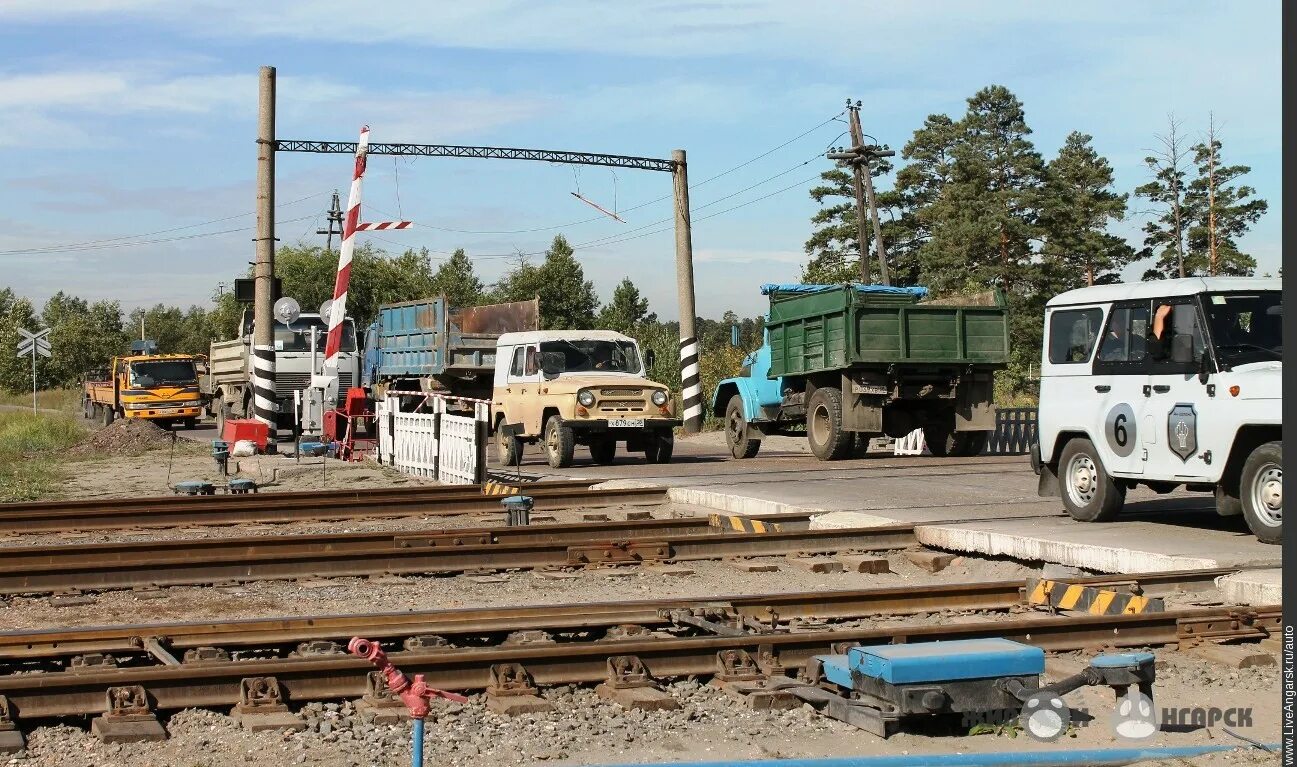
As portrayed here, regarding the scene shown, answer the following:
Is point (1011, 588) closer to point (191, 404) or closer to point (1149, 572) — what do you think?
point (1149, 572)

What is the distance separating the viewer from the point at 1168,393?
1121 centimetres

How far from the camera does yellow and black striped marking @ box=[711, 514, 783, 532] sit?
1331 cm

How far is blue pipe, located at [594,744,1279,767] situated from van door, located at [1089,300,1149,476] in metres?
6.22

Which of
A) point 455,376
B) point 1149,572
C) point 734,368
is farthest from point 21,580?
point 734,368

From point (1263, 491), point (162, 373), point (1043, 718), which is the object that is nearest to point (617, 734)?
point (1043, 718)

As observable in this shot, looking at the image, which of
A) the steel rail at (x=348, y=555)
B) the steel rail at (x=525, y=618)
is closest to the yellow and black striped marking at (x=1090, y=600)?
the steel rail at (x=525, y=618)

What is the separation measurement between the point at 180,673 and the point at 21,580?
14.8ft

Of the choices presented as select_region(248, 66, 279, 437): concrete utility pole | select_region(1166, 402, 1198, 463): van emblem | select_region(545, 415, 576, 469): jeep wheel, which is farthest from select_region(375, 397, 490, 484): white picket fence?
select_region(1166, 402, 1198, 463): van emblem

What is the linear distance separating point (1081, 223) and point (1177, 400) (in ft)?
187

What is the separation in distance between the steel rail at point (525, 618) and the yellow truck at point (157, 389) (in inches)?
1414

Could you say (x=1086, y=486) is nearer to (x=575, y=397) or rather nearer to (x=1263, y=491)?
(x=1263, y=491)

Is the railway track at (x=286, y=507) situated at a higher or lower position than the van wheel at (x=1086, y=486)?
lower

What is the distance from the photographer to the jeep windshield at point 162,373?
139 ft

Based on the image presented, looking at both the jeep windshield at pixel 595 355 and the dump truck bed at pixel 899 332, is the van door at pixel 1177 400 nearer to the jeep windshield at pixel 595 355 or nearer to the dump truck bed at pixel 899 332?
the dump truck bed at pixel 899 332
